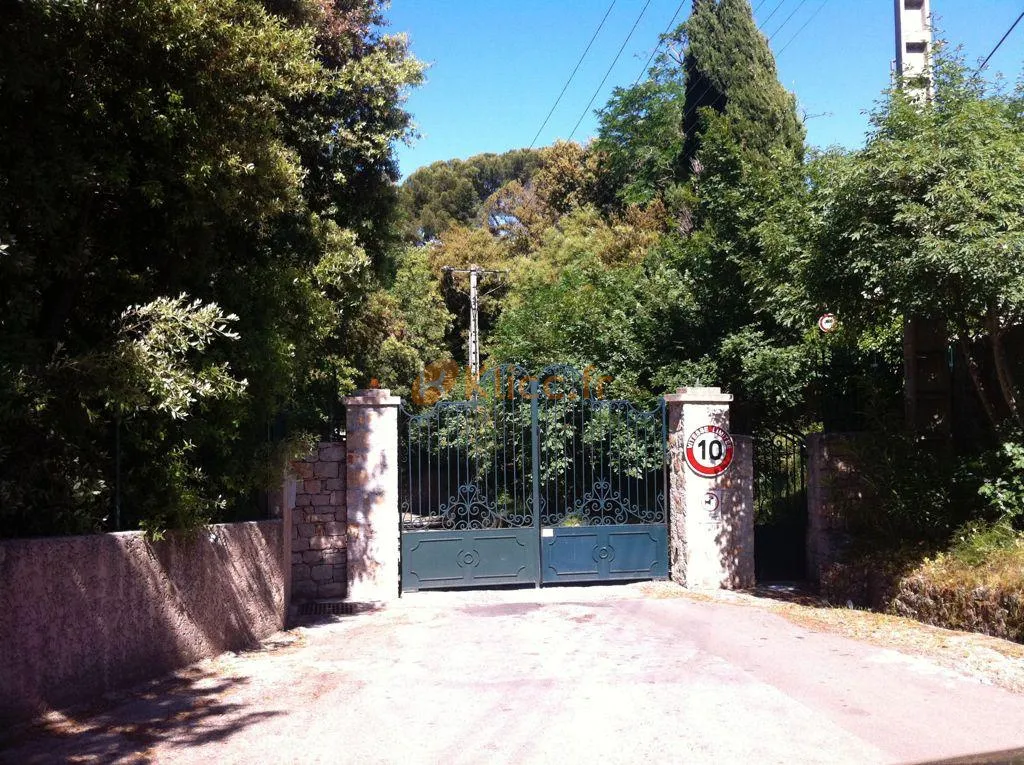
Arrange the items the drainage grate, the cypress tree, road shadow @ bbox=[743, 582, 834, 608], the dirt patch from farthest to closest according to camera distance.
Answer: the cypress tree, road shadow @ bbox=[743, 582, 834, 608], the drainage grate, the dirt patch

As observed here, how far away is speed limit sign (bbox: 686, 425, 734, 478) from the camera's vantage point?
11.0m

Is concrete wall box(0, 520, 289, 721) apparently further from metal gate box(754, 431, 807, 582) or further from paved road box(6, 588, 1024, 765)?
metal gate box(754, 431, 807, 582)

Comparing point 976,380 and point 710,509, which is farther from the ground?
point 976,380

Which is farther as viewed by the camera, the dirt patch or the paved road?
the dirt patch

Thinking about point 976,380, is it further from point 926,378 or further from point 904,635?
point 904,635

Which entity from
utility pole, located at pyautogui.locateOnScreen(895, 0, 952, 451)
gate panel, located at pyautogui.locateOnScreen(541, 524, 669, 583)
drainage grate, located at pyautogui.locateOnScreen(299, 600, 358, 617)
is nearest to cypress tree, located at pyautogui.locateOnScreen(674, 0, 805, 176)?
utility pole, located at pyautogui.locateOnScreen(895, 0, 952, 451)

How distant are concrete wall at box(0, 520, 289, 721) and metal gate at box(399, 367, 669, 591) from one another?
3.22 meters

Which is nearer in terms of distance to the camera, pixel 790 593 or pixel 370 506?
pixel 370 506

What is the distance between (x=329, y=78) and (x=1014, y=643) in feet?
28.6

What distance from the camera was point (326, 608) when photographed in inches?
395

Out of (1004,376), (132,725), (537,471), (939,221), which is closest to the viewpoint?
(132,725)

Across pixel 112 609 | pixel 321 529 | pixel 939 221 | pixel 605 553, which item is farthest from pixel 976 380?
pixel 112 609

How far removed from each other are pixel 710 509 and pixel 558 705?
5717 mm

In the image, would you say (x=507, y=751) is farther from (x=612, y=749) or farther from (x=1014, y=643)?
(x=1014, y=643)
